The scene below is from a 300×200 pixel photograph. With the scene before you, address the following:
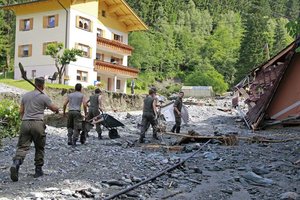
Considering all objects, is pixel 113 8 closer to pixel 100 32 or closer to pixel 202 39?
pixel 100 32

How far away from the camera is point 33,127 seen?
8.20 meters

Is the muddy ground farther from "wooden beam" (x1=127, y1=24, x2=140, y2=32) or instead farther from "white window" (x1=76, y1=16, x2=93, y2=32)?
"wooden beam" (x1=127, y1=24, x2=140, y2=32)

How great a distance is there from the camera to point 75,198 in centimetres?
715

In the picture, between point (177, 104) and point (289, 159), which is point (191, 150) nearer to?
point (289, 159)

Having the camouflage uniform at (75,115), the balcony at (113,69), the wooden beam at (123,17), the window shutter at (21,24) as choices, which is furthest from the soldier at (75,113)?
the wooden beam at (123,17)

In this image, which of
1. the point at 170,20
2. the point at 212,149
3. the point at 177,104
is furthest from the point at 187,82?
the point at 212,149

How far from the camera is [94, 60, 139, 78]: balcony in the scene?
42031 millimetres

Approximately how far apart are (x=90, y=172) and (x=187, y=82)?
2608 inches

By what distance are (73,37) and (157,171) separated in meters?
31.5

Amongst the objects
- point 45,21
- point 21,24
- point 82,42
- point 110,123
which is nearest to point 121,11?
point 82,42

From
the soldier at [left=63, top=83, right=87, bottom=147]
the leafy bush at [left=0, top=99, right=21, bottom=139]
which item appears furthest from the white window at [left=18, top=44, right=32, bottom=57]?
the soldier at [left=63, top=83, right=87, bottom=147]

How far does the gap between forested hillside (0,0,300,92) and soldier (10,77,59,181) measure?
41.0 m

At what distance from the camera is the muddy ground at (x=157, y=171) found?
7762 mm

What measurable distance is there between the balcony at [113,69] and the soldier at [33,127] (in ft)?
110
